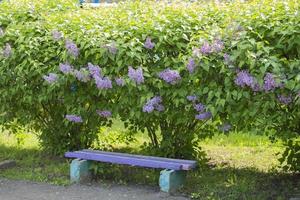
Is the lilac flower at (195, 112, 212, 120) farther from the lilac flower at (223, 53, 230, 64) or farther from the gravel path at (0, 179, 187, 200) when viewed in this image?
the gravel path at (0, 179, 187, 200)

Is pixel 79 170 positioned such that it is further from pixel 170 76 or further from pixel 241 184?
pixel 241 184

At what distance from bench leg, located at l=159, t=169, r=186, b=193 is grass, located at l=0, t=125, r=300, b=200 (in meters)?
0.11

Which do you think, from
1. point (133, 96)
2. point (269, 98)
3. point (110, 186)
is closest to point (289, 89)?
point (269, 98)

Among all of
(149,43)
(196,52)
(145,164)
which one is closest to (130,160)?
(145,164)

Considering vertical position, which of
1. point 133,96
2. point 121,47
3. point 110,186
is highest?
point 121,47

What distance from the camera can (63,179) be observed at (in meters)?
6.19

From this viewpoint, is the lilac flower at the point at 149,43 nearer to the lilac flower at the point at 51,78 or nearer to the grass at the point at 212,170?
the lilac flower at the point at 51,78

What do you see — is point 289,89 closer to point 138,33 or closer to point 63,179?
point 138,33

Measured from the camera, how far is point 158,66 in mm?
5645

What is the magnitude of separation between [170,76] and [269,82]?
3.14 ft

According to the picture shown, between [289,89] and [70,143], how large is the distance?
2923 millimetres

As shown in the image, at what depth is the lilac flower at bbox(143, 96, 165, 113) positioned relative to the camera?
550 centimetres

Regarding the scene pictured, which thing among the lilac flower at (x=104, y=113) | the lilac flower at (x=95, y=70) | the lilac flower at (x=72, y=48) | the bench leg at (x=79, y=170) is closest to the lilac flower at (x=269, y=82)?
the lilac flower at (x=95, y=70)

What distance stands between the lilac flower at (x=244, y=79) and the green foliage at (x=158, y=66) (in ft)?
0.15
